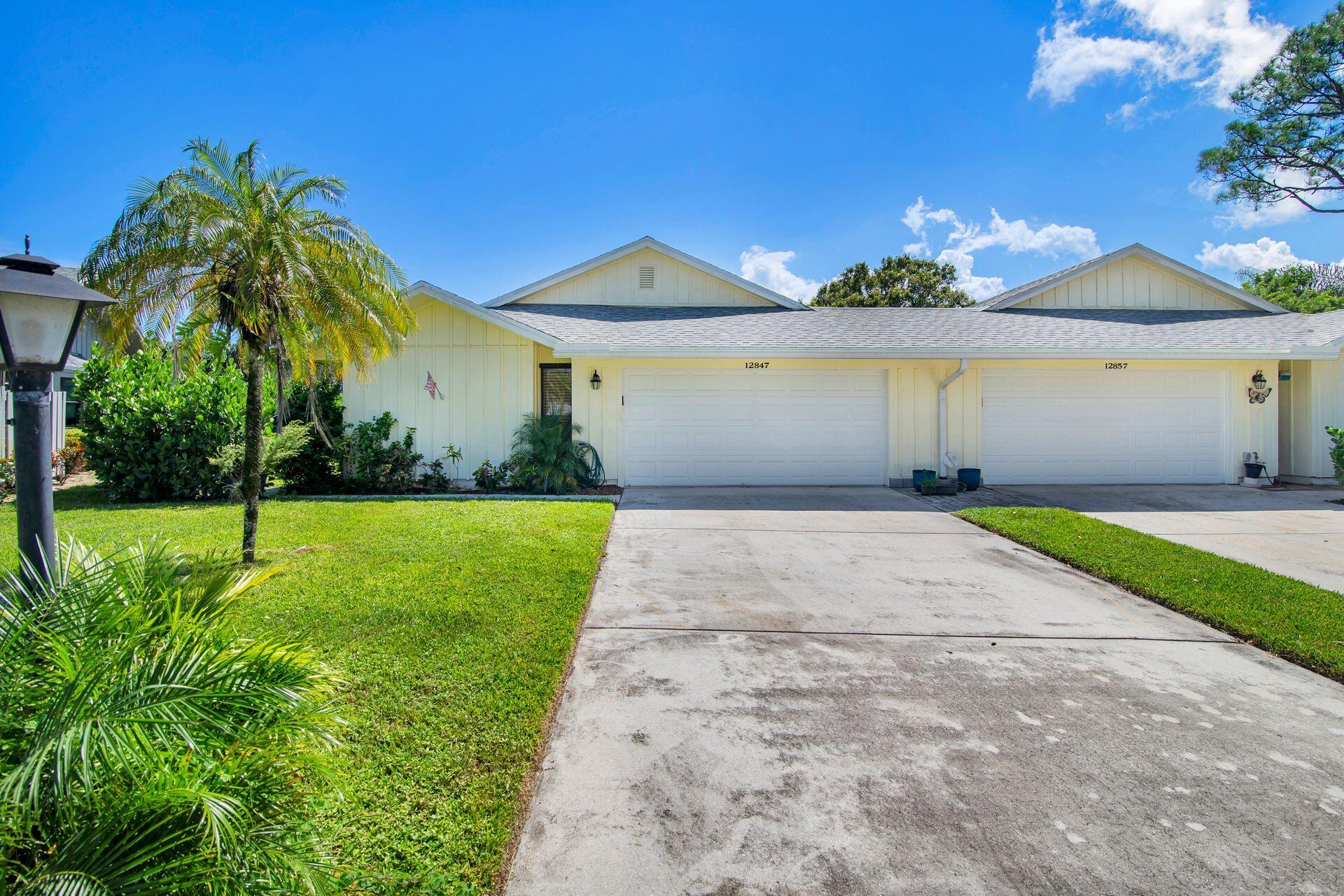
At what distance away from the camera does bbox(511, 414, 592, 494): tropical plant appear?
1042cm

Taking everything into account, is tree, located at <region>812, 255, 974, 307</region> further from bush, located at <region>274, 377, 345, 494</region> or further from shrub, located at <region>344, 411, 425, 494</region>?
bush, located at <region>274, 377, 345, 494</region>

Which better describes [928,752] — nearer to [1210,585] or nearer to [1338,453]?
[1210,585]

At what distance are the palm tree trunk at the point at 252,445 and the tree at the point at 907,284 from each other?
A: 96.1ft

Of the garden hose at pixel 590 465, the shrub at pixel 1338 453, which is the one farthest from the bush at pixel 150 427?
the shrub at pixel 1338 453

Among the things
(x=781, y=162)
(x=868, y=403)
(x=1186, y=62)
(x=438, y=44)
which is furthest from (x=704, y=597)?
(x=1186, y=62)

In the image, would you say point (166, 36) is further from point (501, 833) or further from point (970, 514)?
point (970, 514)

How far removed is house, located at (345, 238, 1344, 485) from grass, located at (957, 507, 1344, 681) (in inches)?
154

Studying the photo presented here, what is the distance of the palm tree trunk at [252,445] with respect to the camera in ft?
19.0

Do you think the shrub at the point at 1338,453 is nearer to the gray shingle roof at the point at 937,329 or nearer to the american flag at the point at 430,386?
the gray shingle roof at the point at 937,329

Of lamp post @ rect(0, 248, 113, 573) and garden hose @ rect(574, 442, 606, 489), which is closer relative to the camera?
lamp post @ rect(0, 248, 113, 573)

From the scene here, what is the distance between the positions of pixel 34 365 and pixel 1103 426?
14283 millimetres

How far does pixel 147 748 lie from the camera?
158cm

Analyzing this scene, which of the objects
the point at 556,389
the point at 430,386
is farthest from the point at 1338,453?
the point at 430,386

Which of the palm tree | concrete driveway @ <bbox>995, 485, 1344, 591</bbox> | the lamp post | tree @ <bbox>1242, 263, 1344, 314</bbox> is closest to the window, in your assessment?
the palm tree
